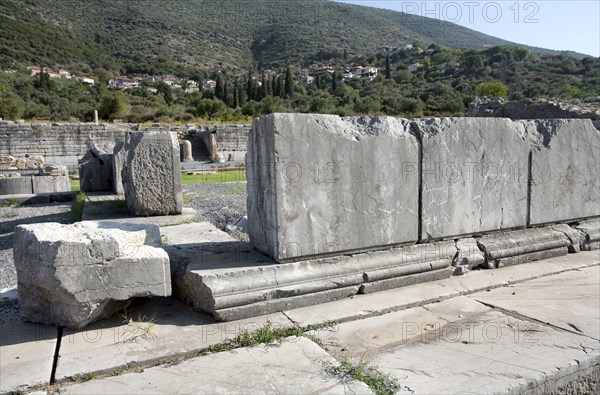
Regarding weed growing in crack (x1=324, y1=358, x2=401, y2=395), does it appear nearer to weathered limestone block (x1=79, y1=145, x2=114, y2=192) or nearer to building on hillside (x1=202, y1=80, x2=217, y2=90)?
weathered limestone block (x1=79, y1=145, x2=114, y2=192)

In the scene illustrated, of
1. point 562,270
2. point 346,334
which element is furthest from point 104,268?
point 562,270

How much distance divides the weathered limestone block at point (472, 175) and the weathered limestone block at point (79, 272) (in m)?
2.07

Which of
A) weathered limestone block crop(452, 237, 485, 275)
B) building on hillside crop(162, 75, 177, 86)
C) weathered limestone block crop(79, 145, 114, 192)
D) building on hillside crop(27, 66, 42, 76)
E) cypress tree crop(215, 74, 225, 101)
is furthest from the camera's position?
building on hillside crop(162, 75, 177, 86)

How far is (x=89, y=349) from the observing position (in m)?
2.35

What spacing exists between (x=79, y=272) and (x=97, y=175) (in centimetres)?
803

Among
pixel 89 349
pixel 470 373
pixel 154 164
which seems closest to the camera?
pixel 470 373

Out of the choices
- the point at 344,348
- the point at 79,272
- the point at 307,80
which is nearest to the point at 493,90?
the point at 307,80

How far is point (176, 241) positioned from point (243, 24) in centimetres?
8875

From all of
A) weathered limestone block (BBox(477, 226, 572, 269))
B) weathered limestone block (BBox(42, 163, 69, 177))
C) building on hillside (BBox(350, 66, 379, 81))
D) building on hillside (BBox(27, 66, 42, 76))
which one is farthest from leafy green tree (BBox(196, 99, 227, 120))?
building on hillside (BBox(350, 66, 379, 81))

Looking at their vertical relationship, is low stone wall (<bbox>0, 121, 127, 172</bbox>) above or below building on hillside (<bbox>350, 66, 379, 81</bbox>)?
below

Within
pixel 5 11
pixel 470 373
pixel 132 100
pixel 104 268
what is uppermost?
pixel 5 11

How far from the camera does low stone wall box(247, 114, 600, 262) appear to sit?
2.99 m

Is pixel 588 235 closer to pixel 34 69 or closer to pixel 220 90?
pixel 220 90

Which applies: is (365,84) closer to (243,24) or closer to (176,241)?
(243,24)
